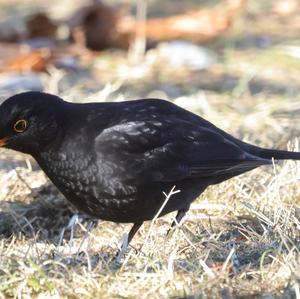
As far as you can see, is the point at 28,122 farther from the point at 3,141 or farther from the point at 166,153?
the point at 166,153

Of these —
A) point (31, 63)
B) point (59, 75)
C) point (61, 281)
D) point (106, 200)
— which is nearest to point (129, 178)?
point (106, 200)

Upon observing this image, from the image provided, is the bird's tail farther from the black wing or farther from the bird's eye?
the bird's eye

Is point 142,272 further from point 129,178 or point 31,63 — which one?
point 31,63

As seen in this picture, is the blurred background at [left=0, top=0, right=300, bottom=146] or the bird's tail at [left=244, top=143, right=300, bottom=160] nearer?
the bird's tail at [left=244, top=143, right=300, bottom=160]

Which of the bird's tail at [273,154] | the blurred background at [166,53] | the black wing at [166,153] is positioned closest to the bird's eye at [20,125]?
the black wing at [166,153]

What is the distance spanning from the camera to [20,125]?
178 inches

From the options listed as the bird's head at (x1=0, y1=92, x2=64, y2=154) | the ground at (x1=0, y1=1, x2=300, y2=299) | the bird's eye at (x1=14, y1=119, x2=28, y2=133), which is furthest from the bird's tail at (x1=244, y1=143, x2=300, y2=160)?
the bird's eye at (x1=14, y1=119, x2=28, y2=133)

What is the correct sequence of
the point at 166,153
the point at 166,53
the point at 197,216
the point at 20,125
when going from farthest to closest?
the point at 166,53, the point at 197,216, the point at 166,153, the point at 20,125

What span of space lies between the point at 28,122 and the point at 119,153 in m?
0.47

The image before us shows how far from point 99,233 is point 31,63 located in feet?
9.38

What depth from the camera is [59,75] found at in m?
7.29

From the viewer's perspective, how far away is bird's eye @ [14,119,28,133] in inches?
A: 177

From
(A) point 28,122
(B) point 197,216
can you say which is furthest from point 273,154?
(A) point 28,122

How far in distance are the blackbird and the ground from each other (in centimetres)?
18
